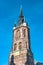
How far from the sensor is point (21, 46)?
263 feet

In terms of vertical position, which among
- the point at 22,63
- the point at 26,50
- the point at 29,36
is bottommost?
the point at 22,63

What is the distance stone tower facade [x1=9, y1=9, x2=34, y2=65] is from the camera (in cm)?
7494

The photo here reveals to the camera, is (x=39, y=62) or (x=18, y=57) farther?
(x=39, y=62)

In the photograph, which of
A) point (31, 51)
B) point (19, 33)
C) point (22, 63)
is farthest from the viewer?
point (19, 33)

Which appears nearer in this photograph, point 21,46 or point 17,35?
point 21,46

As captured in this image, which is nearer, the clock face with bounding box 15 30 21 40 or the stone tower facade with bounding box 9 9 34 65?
the stone tower facade with bounding box 9 9 34 65

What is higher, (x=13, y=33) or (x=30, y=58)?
(x=13, y=33)

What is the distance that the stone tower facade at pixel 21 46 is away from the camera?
74938mm

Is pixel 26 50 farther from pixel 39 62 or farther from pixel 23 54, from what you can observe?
pixel 39 62

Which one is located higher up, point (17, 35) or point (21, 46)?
point (17, 35)

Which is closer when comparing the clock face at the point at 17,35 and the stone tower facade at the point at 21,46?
the stone tower facade at the point at 21,46

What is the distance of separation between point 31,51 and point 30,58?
13.3 ft

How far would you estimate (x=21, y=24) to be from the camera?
86.4m

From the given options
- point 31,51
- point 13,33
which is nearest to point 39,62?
point 31,51
